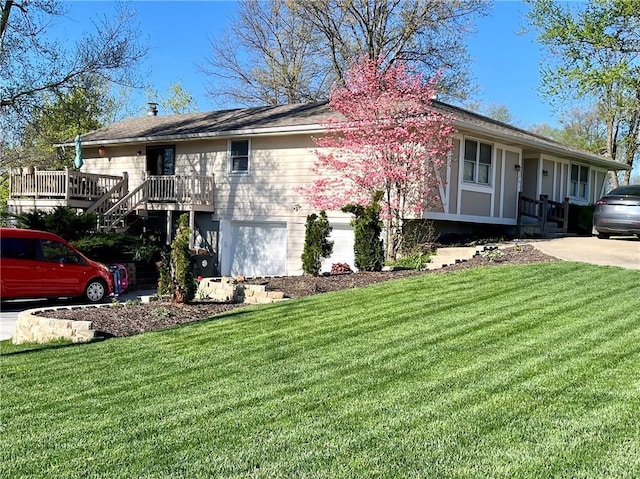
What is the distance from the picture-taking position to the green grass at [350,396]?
3.52 m

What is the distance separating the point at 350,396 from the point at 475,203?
13.2 metres

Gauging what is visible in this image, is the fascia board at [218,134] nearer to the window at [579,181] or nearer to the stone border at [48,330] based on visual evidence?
the stone border at [48,330]

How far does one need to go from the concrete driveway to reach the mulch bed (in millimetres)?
614

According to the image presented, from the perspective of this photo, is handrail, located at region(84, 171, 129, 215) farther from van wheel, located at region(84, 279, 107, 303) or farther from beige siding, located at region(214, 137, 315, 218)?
van wheel, located at region(84, 279, 107, 303)

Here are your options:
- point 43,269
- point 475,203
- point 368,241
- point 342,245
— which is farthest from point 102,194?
point 475,203

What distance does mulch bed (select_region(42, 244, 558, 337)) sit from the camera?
27.9 ft

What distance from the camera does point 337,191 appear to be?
1577cm

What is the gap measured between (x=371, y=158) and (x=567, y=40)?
837cm

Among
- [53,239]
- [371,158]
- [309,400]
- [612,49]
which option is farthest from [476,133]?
[309,400]

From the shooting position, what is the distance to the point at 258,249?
19.1m

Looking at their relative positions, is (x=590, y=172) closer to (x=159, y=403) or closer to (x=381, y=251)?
(x=381, y=251)

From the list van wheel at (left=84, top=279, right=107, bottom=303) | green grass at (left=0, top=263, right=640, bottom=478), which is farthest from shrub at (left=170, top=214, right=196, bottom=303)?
van wheel at (left=84, top=279, right=107, bottom=303)

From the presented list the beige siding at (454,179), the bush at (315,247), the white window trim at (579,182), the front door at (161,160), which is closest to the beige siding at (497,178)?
the beige siding at (454,179)

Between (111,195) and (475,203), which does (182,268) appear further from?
(111,195)
